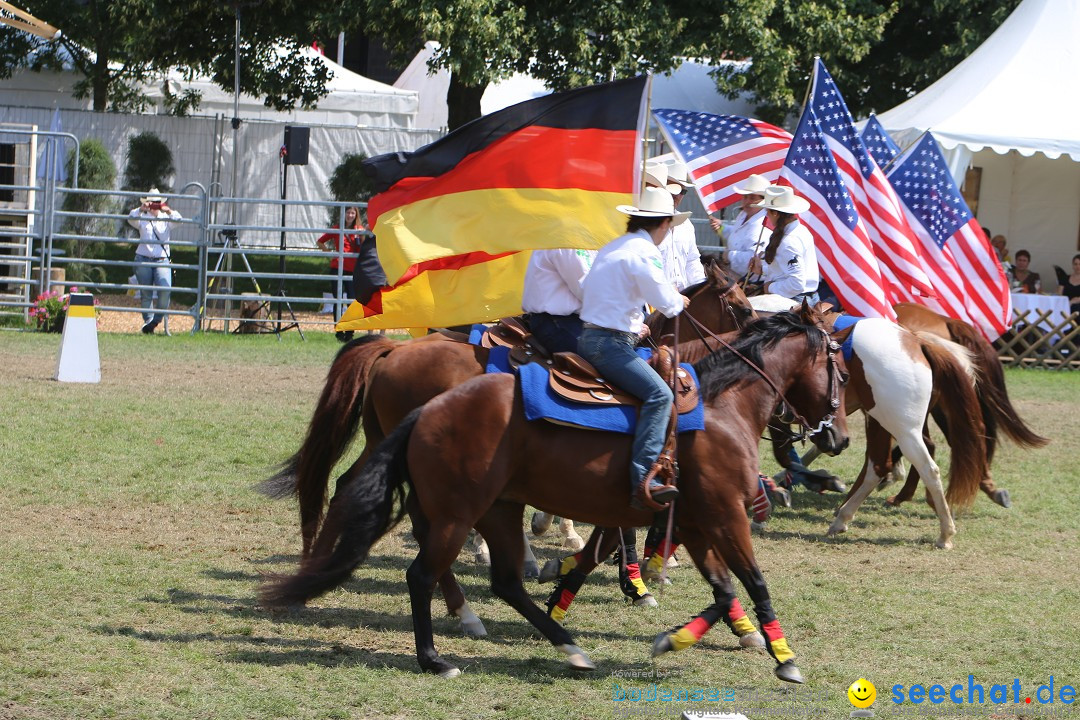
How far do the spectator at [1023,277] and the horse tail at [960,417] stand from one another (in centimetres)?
1211

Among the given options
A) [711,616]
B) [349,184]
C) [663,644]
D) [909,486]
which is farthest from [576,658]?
[349,184]

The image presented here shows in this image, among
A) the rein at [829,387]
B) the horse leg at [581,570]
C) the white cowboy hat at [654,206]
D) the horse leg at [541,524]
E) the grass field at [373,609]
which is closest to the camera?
the grass field at [373,609]

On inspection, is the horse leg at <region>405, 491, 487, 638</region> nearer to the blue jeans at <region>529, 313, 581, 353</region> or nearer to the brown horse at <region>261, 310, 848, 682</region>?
the brown horse at <region>261, 310, 848, 682</region>

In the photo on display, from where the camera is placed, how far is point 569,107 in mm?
7469

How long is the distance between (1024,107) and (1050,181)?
10.6ft

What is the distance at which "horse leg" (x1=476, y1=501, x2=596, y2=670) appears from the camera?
6.09m

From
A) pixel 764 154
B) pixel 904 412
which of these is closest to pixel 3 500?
pixel 904 412

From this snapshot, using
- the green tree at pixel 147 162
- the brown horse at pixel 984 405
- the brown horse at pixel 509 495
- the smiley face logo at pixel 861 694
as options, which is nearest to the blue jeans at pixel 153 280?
the green tree at pixel 147 162

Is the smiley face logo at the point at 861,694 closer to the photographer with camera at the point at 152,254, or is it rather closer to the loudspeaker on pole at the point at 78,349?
the loudspeaker on pole at the point at 78,349

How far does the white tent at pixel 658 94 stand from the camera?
→ 26.0 meters

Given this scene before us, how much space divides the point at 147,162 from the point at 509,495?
23986 millimetres

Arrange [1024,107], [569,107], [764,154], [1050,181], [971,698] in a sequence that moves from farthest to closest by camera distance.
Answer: [1050,181]
[1024,107]
[764,154]
[569,107]
[971,698]

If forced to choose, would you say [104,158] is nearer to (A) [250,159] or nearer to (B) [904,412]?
(A) [250,159]

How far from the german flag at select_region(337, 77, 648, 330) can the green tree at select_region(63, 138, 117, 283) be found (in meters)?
14.7
